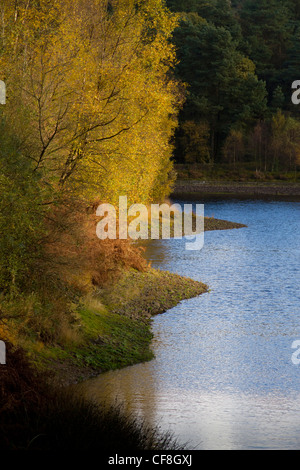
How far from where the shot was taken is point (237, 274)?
29672 millimetres

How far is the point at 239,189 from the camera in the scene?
284 feet

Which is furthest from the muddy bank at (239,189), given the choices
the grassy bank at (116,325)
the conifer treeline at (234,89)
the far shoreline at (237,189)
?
the grassy bank at (116,325)

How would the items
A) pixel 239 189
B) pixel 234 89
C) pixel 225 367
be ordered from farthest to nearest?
1. pixel 234 89
2. pixel 239 189
3. pixel 225 367

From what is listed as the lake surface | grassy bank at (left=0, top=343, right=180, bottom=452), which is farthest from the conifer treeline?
grassy bank at (left=0, top=343, right=180, bottom=452)

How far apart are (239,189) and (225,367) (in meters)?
71.1

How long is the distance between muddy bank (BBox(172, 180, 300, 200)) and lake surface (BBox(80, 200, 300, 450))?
170 ft

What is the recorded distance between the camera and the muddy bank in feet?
274

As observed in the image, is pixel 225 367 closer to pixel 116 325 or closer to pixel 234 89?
pixel 116 325

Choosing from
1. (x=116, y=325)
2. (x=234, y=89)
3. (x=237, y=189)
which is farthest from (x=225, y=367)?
(x=234, y=89)

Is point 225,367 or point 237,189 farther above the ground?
point 237,189

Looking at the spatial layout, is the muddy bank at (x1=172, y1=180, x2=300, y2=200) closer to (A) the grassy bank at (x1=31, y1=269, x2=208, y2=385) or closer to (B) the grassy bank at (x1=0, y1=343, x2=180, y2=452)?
(A) the grassy bank at (x1=31, y1=269, x2=208, y2=385)

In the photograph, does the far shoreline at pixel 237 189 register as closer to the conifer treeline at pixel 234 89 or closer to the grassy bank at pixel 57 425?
the conifer treeline at pixel 234 89

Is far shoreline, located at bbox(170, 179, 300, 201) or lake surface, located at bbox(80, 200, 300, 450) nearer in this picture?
lake surface, located at bbox(80, 200, 300, 450)

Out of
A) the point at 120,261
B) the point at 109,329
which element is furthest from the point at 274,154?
the point at 109,329
